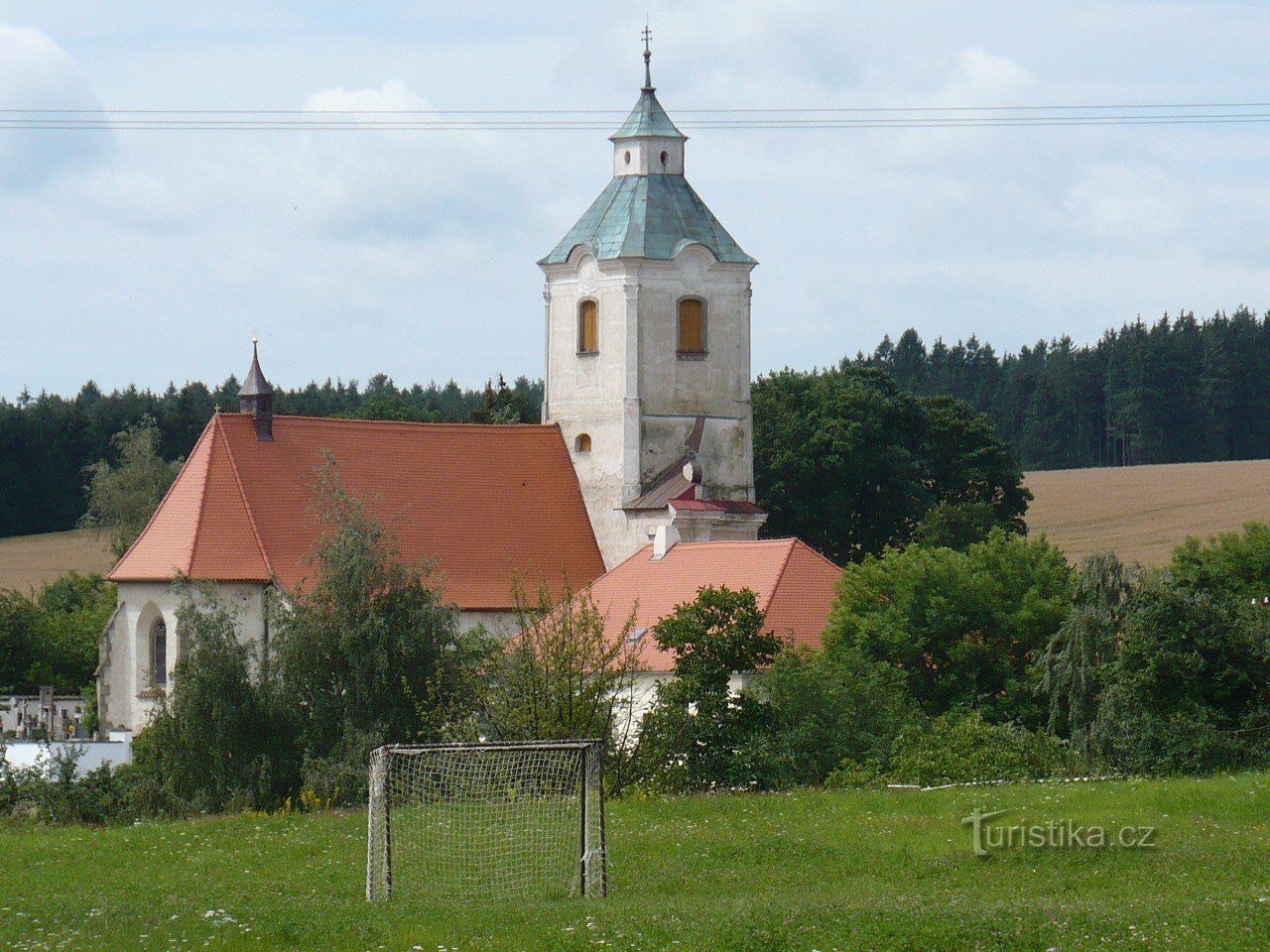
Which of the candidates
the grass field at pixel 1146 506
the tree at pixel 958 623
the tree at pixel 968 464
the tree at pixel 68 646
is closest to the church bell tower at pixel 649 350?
the tree at pixel 958 623

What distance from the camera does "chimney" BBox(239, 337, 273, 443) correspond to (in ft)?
156

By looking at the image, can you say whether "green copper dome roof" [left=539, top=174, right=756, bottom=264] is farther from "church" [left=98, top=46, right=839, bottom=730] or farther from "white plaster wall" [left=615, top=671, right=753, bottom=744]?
"white plaster wall" [left=615, top=671, right=753, bottom=744]

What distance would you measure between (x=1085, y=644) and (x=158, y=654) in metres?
21.0

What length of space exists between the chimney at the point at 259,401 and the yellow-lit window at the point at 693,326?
1001 cm

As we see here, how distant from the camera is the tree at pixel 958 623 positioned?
128 ft

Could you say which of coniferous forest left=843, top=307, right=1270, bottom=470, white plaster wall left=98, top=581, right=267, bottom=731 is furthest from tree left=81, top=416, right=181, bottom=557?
coniferous forest left=843, top=307, right=1270, bottom=470

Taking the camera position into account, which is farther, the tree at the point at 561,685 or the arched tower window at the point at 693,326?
the arched tower window at the point at 693,326

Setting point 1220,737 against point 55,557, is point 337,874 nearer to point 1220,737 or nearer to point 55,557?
point 1220,737

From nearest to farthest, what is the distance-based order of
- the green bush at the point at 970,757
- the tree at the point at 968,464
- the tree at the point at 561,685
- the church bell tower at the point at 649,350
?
the green bush at the point at 970,757 < the tree at the point at 561,685 < the church bell tower at the point at 649,350 < the tree at the point at 968,464

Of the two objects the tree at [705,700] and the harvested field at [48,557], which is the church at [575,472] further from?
the harvested field at [48,557]

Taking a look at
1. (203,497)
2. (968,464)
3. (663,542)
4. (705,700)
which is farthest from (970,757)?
(968,464)

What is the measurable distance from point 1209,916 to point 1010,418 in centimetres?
11684

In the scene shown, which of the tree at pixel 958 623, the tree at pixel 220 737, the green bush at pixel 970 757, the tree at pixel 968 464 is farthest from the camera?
the tree at pixel 968 464

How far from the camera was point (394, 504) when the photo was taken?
48312mm
